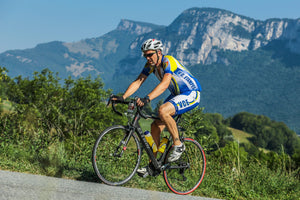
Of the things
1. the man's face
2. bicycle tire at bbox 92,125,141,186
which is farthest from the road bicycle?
the man's face

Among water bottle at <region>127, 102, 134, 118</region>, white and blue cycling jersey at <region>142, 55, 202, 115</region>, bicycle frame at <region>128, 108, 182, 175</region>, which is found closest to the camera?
water bottle at <region>127, 102, 134, 118</region>

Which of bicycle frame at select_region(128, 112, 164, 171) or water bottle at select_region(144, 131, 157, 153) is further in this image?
water bottle at select_region(144, 131, 157, 153)

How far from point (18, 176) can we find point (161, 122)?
204 centimetres

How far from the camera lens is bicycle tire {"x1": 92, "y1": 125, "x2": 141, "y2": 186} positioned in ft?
14.2

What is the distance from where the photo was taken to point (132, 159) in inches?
179

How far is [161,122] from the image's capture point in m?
4.74

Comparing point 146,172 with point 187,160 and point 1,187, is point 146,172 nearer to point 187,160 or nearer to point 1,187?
point 187,160

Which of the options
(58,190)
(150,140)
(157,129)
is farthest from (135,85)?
(58,190)

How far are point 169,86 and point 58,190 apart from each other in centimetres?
213

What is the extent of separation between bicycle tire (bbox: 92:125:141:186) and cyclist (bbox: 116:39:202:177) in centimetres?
22

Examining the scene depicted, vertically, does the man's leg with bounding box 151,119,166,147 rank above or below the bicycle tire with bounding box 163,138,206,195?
above

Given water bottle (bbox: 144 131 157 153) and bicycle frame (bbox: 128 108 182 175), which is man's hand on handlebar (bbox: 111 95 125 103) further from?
water bottle (bbox: 144 131 157 153)

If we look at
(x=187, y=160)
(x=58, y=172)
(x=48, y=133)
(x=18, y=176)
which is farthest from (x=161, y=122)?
(x=48, y=133)

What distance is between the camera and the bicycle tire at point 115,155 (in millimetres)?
4332
